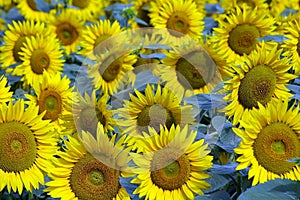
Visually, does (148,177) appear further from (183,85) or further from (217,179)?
(183,85)

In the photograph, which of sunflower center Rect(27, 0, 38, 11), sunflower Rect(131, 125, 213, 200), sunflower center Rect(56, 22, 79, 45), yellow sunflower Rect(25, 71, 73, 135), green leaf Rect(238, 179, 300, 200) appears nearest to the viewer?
green leaf Rect(238, 179, 300, 200)

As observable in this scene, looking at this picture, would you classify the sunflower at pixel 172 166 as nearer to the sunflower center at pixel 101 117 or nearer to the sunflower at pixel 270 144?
the sunflower at pixel 270 144

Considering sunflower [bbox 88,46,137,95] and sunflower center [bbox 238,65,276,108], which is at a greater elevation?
sunflower [bbox 88,46,137,95]

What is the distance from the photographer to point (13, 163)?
2.20 m

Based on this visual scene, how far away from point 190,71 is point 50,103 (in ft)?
1.85

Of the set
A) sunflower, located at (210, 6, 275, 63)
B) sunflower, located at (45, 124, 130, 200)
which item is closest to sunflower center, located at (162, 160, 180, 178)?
sunflower, located at (45, 124, 130, 200)

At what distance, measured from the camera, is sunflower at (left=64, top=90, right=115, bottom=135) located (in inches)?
90.9

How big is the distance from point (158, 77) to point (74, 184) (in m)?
0.77

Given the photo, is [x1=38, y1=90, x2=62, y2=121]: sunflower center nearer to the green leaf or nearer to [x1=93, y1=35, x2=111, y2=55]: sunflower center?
[x1=93, y1=35, x2=111, y2=55]: sunflower center

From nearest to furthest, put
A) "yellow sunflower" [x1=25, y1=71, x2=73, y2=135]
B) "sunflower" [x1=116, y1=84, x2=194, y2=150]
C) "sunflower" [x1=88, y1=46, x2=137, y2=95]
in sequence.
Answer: "sunflower" [x1=116, y1=84, x2=194, y2=150], "yellow sunflower" [x1=25, y1=71, x2=73, y2=135], "sunflower" [x1=88, y1=46, x2=137, y2=95]

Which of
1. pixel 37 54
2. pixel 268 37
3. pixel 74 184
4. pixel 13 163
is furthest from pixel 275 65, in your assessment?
pixel 37 54

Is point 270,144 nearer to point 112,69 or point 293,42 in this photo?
point 293,42

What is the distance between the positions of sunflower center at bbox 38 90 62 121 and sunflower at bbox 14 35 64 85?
1.71 ft

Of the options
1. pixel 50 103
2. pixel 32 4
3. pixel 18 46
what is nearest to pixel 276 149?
pixel 50 103
